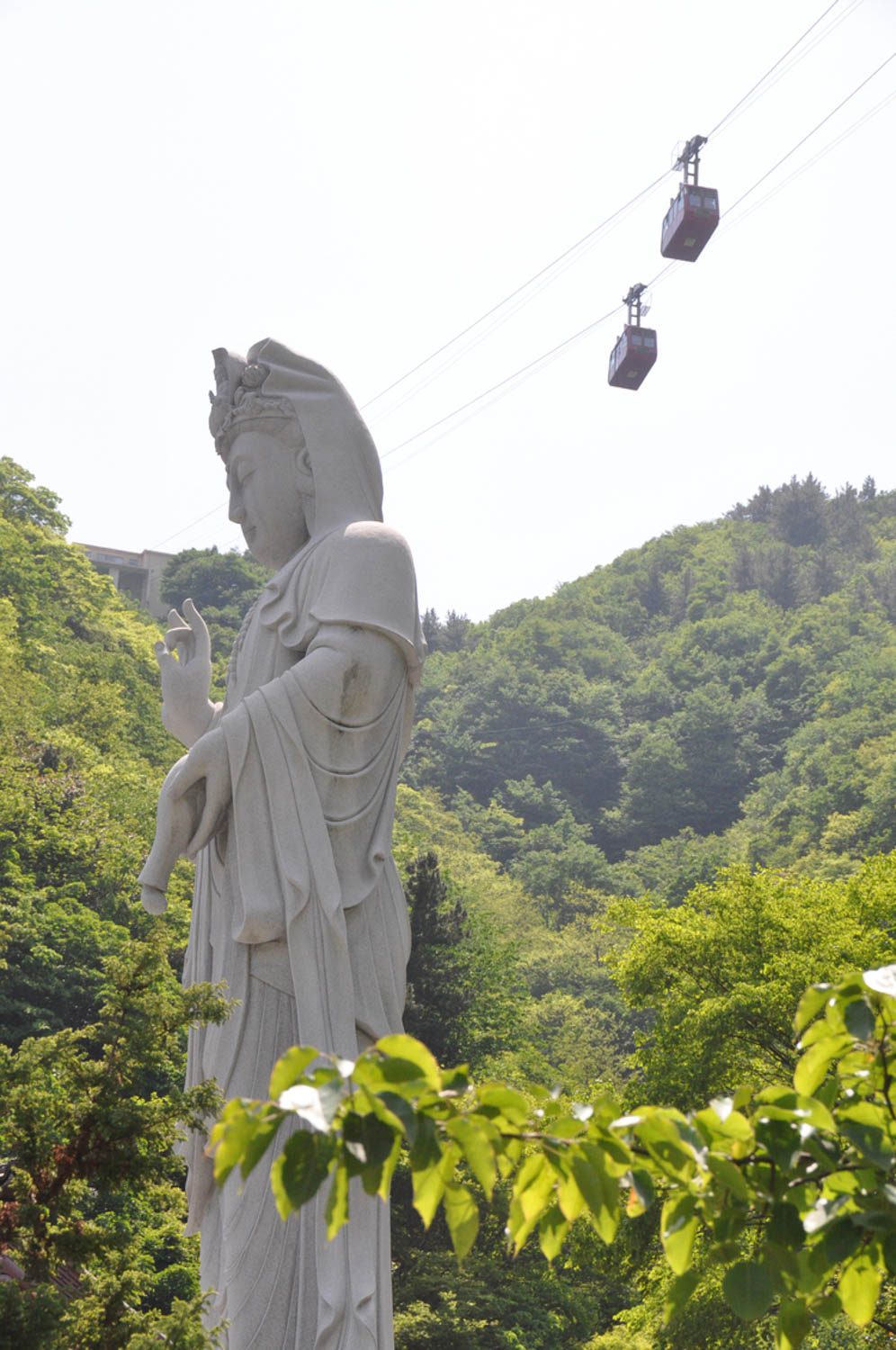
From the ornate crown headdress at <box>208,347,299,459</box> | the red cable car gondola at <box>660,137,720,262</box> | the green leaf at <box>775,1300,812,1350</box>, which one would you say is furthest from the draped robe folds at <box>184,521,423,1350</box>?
the red cable car gondola at <box>660,137,720,262</box>

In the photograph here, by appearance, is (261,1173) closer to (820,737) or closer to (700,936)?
(700,936)

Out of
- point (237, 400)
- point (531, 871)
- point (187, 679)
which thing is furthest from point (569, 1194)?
point (531, 871)

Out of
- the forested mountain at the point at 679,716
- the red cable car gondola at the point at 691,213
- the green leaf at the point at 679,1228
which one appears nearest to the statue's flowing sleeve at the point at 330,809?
the green leaf at the point at 679,1228

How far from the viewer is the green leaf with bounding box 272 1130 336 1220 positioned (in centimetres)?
183

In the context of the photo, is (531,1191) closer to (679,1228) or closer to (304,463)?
(679,1228)

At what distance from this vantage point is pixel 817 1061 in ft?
6.83

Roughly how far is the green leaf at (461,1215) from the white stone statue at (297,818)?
8.92 ft

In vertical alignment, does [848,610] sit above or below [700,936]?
above

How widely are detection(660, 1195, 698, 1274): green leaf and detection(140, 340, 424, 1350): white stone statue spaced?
271 centimetres

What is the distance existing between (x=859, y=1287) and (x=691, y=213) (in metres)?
16.4

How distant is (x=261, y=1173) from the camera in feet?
15.7

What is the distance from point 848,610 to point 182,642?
68.1 m

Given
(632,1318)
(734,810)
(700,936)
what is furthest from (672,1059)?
(734,810)

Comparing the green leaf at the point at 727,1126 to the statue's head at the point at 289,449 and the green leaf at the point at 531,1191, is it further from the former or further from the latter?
the statue's head at the point at 289,449
